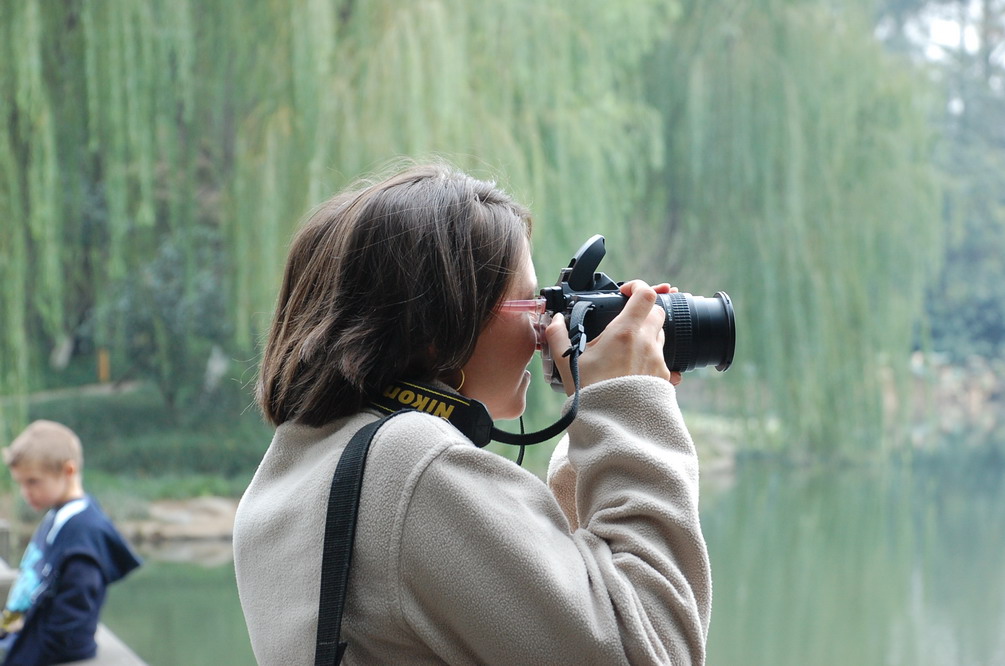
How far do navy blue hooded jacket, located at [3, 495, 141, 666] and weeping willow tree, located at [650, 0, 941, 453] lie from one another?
537cm

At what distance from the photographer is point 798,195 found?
7.21 metres

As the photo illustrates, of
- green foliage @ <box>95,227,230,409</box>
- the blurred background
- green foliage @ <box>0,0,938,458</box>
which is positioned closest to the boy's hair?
green foliage @ <box>0,0,938,458</box>

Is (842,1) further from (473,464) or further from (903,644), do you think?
(473,464)

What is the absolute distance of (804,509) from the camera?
27.8ft

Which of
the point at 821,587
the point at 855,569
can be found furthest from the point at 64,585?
the point at 855,569

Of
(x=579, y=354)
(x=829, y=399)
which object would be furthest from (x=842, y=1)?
(x=579, y=354)

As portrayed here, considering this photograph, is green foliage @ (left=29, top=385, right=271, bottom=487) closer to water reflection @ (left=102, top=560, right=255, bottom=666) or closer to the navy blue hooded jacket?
water reflection @ (left=102, top=560, right=255, bottom=666)

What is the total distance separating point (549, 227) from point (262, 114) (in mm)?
1479

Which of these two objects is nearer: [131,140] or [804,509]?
[131,140]

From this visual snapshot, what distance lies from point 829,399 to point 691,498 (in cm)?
693

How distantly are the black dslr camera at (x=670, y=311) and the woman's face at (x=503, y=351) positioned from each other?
0.11 ft

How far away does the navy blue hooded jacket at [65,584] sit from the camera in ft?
8.09

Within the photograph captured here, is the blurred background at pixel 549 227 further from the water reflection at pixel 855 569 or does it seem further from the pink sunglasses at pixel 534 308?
the pink sunglasses at pixel 534 308

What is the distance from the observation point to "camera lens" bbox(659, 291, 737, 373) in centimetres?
106
